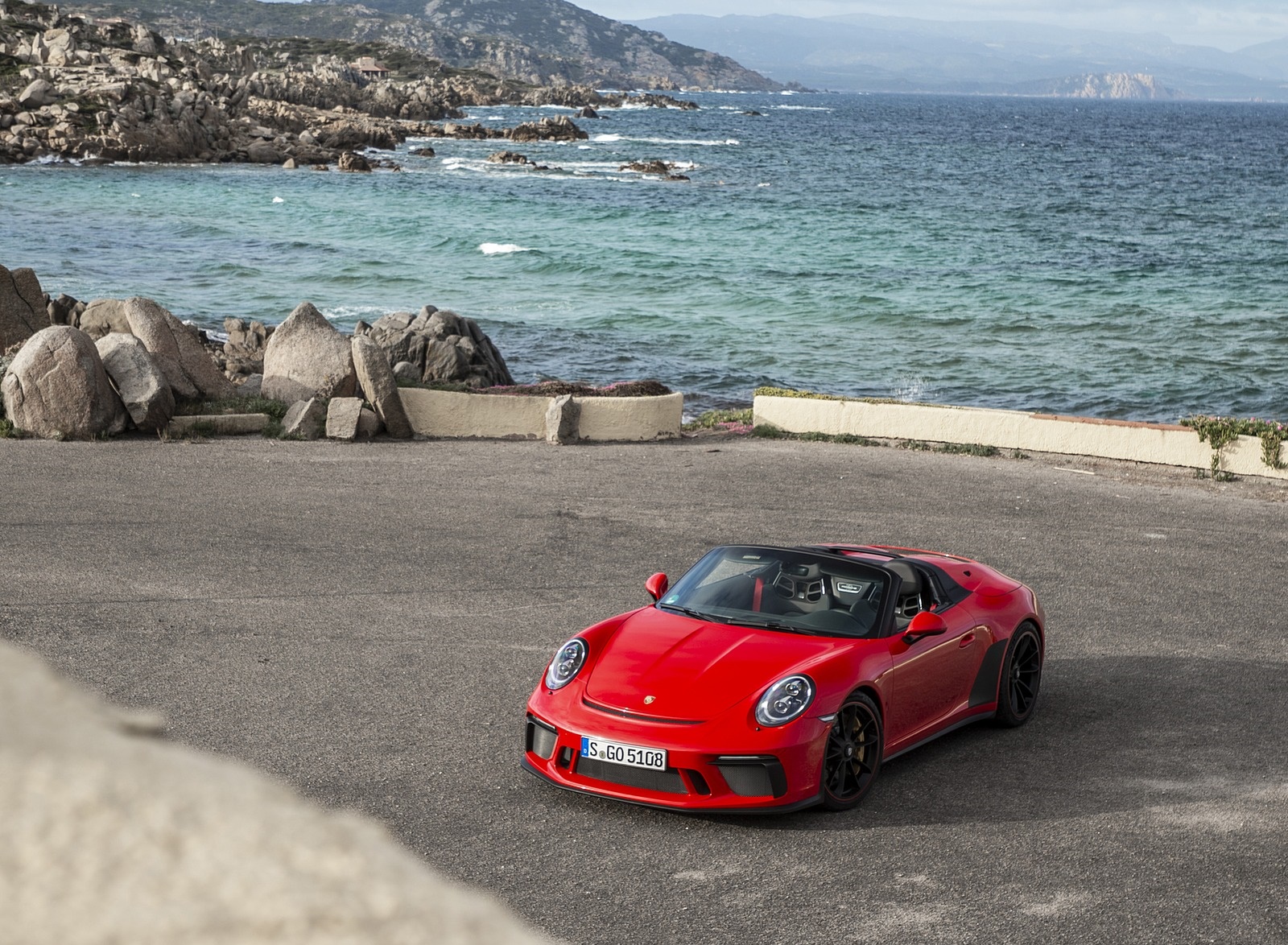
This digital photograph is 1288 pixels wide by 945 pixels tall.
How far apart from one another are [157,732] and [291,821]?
0.81 ft

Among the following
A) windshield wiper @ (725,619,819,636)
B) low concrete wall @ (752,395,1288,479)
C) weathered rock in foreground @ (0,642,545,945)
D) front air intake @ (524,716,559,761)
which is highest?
weathered rock in foreground @ (0,642,545,945)

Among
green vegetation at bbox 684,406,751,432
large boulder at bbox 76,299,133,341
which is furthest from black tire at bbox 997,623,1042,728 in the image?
large boulder at bbox 76,299,133,341

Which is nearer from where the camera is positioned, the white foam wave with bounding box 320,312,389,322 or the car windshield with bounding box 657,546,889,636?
the car windshield with bounding box 657,546,889,636

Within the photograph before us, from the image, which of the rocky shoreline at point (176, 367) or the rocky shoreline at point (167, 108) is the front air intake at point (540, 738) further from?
the rocky shoreline at point (167, 108)

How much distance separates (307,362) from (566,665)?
14.3 metres

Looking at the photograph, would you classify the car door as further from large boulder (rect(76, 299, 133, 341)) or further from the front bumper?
large boulder (rect(76, 299, 133, 341))

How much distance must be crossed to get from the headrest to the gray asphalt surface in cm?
116

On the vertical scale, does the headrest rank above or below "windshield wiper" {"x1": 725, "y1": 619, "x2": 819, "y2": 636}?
above

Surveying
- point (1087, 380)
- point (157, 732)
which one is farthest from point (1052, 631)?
point (1087, 380)

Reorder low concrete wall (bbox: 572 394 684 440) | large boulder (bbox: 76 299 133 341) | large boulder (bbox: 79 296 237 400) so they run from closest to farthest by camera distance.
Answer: low concrete wall (bbox: 572 394 684 440), large boulder (bbox: 79 296 237 400), large boulder (bbox: 76 299 133 341)

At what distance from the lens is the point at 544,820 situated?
26.1ft

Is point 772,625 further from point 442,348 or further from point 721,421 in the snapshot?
point 442,348

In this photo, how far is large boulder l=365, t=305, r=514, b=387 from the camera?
26922mm

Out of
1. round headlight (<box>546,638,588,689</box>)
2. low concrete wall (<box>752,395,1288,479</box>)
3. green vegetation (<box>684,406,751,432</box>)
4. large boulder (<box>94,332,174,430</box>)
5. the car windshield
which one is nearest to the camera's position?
round headlight (<box>546,638,588,689</box>)
